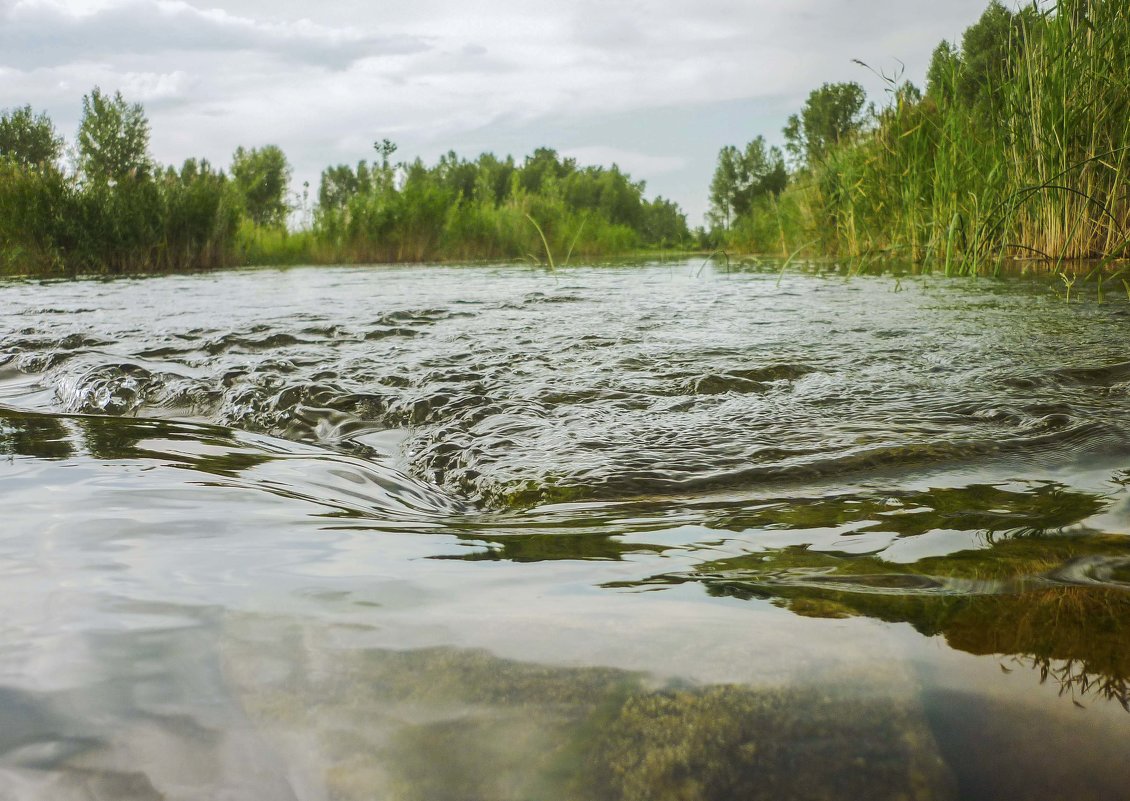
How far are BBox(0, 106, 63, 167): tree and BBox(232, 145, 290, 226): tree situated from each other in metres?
8.51

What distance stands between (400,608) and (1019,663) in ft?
2.10

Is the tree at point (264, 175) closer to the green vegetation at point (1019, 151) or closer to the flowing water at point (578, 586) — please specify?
the green vegetation at point (1019, 151)

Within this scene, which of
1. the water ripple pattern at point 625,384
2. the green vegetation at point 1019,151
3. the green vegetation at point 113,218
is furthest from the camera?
the green vegetation at point 113,218

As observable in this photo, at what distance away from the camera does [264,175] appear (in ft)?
133

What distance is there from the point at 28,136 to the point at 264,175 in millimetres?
11424

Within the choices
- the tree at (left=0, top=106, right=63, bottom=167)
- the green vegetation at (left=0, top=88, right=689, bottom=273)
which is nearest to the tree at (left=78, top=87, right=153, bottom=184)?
the tree at (left=0, top=106, right=63, bottom=167)

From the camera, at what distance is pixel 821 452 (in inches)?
66.3

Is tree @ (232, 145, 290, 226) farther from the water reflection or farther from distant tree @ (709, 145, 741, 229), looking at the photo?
the water reflection

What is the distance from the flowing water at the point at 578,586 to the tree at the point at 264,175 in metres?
42.1

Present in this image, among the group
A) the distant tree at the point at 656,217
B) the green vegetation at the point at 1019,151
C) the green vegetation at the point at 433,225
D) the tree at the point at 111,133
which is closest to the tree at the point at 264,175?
the tree at the point at 111,133

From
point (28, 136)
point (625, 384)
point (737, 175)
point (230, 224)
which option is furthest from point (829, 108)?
point (28, 136)

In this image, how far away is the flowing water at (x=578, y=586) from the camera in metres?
0.65

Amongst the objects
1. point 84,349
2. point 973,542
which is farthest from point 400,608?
point 84,349

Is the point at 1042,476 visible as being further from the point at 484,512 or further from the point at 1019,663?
the point at 484,512
